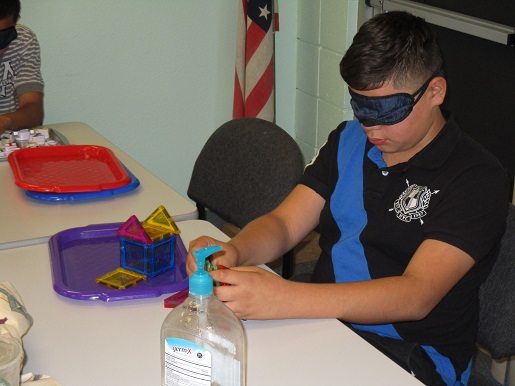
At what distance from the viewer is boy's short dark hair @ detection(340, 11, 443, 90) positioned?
164cm

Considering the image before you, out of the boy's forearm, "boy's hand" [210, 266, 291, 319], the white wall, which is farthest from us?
the white wall

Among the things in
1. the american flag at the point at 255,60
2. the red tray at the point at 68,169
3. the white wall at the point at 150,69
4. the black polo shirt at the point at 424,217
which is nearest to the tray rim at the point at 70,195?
the red tray at the point at 68,169

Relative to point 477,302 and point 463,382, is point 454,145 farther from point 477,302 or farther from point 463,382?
point 463,382

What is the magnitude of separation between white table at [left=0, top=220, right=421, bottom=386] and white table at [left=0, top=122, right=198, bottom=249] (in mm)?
294

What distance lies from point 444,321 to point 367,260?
214mm

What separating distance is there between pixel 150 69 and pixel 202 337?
263cm

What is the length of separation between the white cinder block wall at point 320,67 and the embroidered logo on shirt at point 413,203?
1.85 meters

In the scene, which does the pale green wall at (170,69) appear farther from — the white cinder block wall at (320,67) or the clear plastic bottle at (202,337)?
the clear plastic bottle at (202,337)

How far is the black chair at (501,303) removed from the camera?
5.56 ft

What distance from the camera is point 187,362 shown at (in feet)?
3.69

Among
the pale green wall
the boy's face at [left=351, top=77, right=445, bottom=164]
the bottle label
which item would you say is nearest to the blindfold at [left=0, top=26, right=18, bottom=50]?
the pale green wall

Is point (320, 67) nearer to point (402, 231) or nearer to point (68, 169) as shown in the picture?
point (68, 169)

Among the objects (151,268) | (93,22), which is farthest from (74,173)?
(93,22)

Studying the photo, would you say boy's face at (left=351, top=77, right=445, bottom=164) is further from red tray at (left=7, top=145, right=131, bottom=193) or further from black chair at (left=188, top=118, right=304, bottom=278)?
red tray at (left=7, top=145, right=131, bottom=193)
